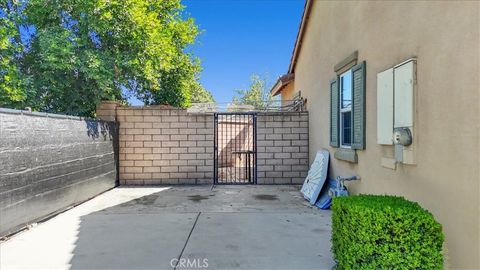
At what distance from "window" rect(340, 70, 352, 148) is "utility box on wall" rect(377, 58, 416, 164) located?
153 centimetres

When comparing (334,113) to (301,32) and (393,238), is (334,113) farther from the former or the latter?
(393,238)

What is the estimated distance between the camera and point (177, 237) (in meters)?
4.42

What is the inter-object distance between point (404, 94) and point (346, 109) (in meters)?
2.52

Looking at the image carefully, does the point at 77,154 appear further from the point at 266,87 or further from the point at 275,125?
the point at 266,87

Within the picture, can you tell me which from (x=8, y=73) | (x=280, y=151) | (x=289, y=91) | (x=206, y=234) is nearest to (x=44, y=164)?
(x=206, y=234)

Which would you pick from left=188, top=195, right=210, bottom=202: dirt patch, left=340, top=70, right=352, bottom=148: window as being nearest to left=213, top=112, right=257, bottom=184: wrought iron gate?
left=188, top=195, right=210, bottom=202: dirt patch

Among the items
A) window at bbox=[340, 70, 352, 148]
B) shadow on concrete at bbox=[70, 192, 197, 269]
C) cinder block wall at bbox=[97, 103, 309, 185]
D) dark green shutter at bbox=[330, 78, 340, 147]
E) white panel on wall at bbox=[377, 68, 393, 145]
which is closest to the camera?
shadow on concrete at bbox=[70, 192, 197, 269]

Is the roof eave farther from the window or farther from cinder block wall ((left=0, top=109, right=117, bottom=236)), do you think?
cinder block wall ((left=0, top=109, right=117, bottom=236))

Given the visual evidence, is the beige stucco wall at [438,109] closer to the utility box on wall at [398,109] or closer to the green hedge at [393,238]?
the utility box on wall at [398,109]

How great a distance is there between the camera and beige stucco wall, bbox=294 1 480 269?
268 centimetres

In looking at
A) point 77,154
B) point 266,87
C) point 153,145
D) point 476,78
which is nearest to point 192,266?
point 476,78

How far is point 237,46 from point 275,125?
18.8 meters

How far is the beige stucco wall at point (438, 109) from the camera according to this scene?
2676 mm

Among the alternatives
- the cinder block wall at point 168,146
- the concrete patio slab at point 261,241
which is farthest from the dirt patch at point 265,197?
the cinder block wall at point 168,146
